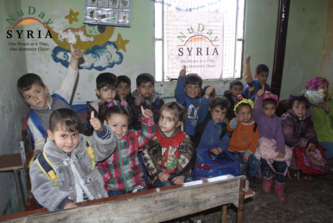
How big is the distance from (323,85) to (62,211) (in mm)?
4068

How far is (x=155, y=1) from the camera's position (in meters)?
3.96

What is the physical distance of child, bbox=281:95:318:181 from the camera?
115 inches

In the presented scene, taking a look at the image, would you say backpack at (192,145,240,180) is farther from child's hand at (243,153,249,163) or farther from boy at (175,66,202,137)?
boy at (175,66,202,137)

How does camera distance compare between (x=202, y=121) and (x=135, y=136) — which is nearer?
(x=135, y=136)

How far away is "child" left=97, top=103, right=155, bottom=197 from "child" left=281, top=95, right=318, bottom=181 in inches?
82.8

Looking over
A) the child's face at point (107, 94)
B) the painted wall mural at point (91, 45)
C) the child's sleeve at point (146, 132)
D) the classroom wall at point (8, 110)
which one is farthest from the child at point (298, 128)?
the classroom wall at point (8, 110)

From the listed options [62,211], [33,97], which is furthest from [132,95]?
[62,211]

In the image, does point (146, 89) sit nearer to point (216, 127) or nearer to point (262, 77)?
point (216, 127)

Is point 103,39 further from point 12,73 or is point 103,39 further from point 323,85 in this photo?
point 323,85

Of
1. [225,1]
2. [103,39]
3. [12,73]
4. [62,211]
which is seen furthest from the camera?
[225,1]

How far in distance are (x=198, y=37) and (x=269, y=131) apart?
2478mm

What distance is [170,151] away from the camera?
2.11 meters

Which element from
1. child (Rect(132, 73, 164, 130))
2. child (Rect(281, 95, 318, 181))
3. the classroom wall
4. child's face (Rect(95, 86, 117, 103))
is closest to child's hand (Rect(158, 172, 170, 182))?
child (Rect(132, 73, 164, 130))

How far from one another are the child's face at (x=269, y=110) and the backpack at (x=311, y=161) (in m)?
0.65
